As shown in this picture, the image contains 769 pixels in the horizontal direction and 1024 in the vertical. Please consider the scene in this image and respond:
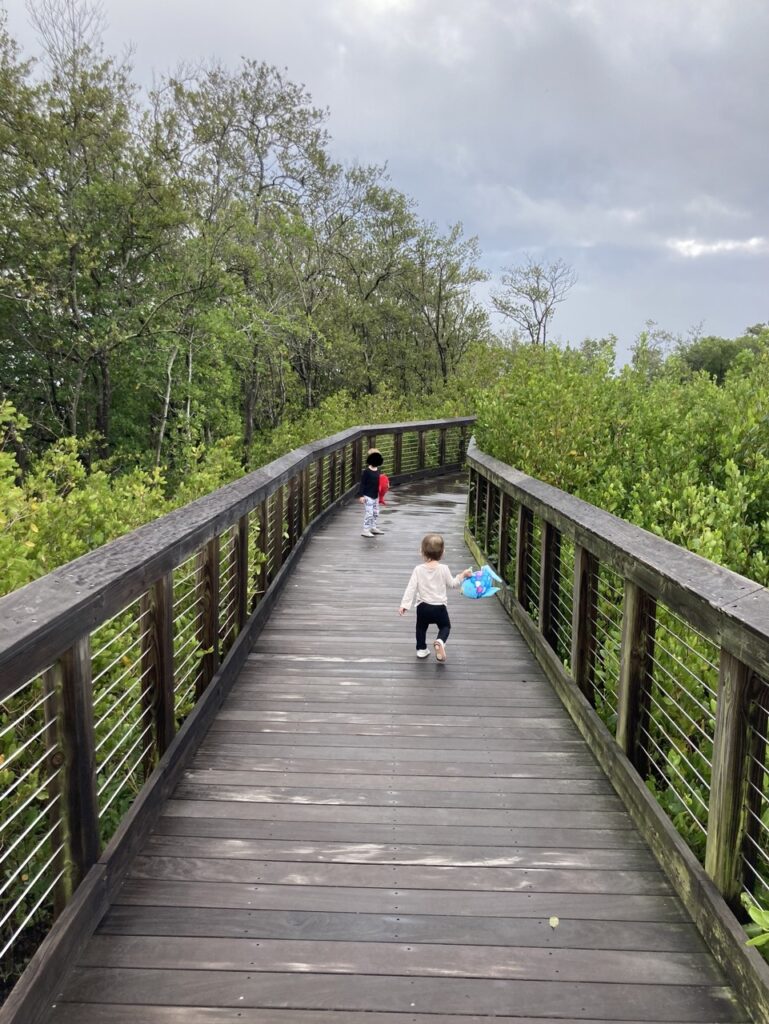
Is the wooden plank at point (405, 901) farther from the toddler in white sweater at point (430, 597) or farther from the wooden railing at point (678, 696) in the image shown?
the toddler in white sweater at point (430, 597)

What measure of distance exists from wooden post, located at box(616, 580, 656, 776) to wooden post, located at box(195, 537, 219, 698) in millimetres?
2062

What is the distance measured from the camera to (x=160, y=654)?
3145mm

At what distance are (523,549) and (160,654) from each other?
3.46 metres

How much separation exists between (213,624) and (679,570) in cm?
241

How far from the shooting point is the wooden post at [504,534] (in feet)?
22.1

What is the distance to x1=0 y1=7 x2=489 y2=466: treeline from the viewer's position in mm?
18016

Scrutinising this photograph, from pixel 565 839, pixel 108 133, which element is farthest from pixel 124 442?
pixel 565 839

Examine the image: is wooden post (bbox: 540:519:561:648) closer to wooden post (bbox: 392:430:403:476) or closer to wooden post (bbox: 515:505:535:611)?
wooden post (bbox: 515:505:535:611)

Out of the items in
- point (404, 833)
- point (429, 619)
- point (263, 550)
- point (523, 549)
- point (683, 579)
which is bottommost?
point (404, 833)

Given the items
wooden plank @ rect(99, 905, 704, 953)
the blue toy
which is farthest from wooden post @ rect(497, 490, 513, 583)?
wooden plank @ rect(99, 905, 704, 953)

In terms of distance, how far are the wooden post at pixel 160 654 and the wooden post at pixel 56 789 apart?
81 cm

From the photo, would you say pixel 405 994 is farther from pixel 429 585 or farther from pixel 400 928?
pixel 429 585

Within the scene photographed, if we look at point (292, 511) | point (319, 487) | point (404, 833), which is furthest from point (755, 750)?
point (319, 487)

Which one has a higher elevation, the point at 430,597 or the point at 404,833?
the point at 430,597
